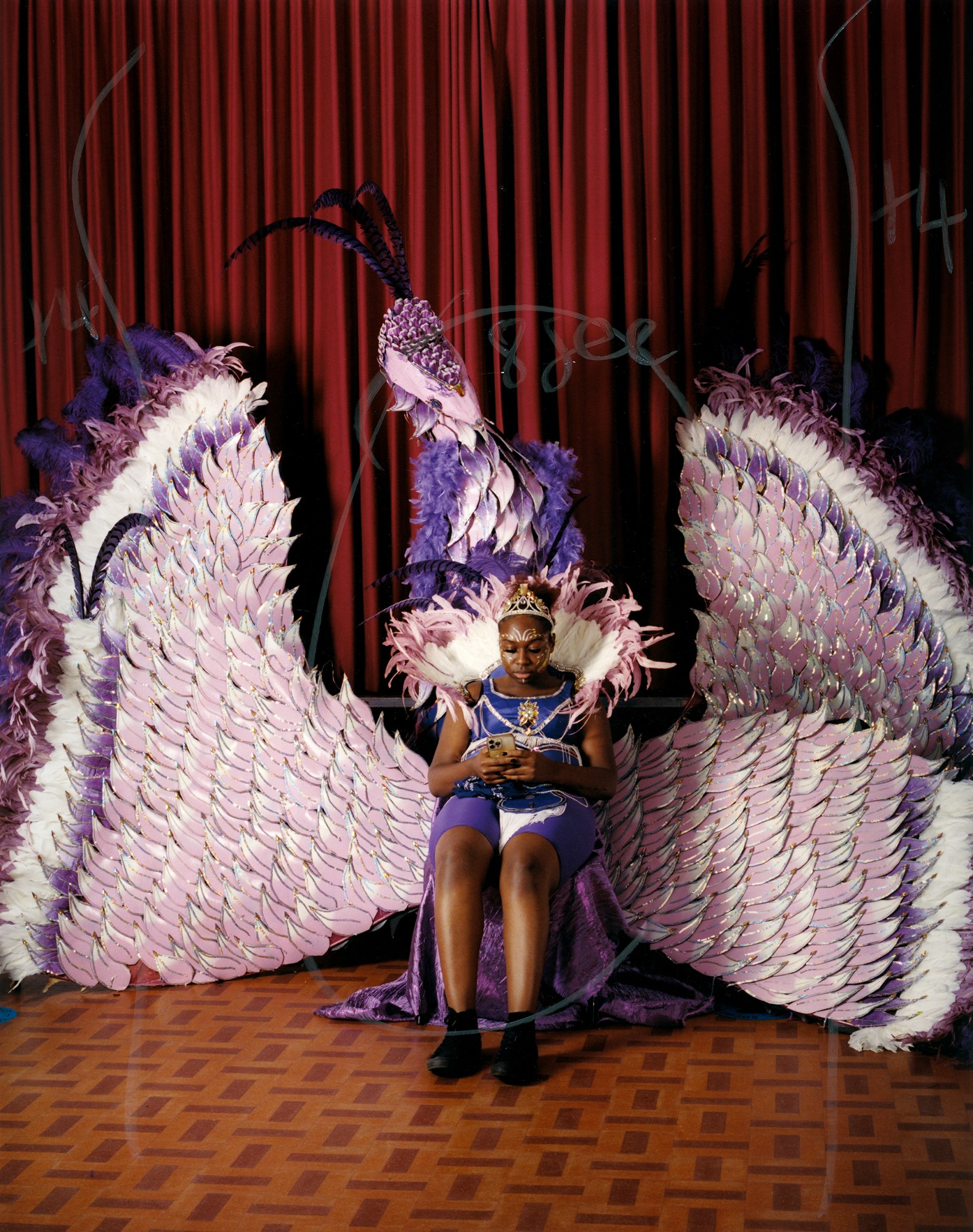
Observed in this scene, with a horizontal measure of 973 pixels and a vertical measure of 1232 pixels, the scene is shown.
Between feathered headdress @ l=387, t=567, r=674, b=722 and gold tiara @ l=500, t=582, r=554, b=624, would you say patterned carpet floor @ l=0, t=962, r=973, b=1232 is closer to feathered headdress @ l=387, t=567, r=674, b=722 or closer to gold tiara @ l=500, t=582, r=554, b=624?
feathered headdress @ l=387, t=567, r=674, b=722

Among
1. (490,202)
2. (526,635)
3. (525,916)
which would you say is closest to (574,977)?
(525,916)

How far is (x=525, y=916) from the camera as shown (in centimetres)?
306

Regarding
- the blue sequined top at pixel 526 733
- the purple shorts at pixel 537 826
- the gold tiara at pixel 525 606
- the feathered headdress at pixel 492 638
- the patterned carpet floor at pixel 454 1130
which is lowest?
the patterned carpet floor at pixel 454 1130

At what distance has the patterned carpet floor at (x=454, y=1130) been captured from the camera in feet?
7.87

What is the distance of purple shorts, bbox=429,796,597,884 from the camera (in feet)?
10.6

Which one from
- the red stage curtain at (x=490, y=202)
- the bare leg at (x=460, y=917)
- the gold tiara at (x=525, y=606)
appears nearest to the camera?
the bare leg at (x=460, y=917)

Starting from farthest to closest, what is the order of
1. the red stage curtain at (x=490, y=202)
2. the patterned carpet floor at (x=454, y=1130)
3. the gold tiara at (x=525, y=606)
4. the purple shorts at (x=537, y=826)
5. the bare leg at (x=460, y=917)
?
the red stage curtain at (x=490, y=202), the gold tiara at (x=525, y=606), the purple shorts at (x=537, y=826), the bare leg at (x=460, y=917), the patterned carpet floor at (x=454, y=1130)

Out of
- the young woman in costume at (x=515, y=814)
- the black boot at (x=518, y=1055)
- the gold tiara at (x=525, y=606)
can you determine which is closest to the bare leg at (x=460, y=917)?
the young woman in costume at (x=515, y=814)

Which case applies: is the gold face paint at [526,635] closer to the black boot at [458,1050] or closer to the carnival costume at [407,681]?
the carnival costume at [407,681]

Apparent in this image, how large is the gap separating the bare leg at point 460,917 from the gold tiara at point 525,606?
21.0 inches

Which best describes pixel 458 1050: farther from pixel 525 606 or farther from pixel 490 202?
pixel 490 202

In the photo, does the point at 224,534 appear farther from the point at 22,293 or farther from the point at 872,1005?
the point at 872,1005

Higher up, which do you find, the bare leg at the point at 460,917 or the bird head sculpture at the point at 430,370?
the bird head sculpture at the point at 430,370

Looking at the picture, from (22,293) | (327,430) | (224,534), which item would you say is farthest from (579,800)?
(22,293)
